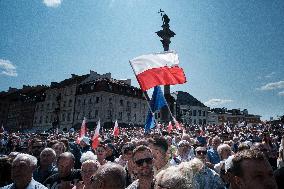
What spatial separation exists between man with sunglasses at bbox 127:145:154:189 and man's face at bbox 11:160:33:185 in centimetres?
170

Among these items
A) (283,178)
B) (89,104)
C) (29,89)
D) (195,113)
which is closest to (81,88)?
(89,104)

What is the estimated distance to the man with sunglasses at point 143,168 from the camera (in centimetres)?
389

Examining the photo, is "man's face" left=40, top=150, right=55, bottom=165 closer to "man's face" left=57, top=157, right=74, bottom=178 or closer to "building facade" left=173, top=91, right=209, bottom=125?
"man's face" left=57, top=157, right=74, bottom=178

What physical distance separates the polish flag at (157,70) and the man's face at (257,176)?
5620 millimetres

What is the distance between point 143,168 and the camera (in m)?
3.93

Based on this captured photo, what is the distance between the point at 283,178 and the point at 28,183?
12.0 feet

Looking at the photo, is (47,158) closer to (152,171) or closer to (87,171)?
(87,171)

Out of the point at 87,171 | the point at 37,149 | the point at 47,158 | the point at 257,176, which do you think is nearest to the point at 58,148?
the point at 37,149

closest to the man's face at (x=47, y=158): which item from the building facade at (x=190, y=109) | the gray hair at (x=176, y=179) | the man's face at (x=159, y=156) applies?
the man's face at (x=159, y=156)

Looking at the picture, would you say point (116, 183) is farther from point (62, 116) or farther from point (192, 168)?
point (62, 116)

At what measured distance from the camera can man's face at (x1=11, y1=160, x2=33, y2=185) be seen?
14.2 ft

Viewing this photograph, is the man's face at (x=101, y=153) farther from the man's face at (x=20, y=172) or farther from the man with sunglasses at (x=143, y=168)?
the man with sunglasses at (x=143, y=168)

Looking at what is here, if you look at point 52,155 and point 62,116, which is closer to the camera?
point 52,155

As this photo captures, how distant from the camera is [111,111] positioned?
57.5m
